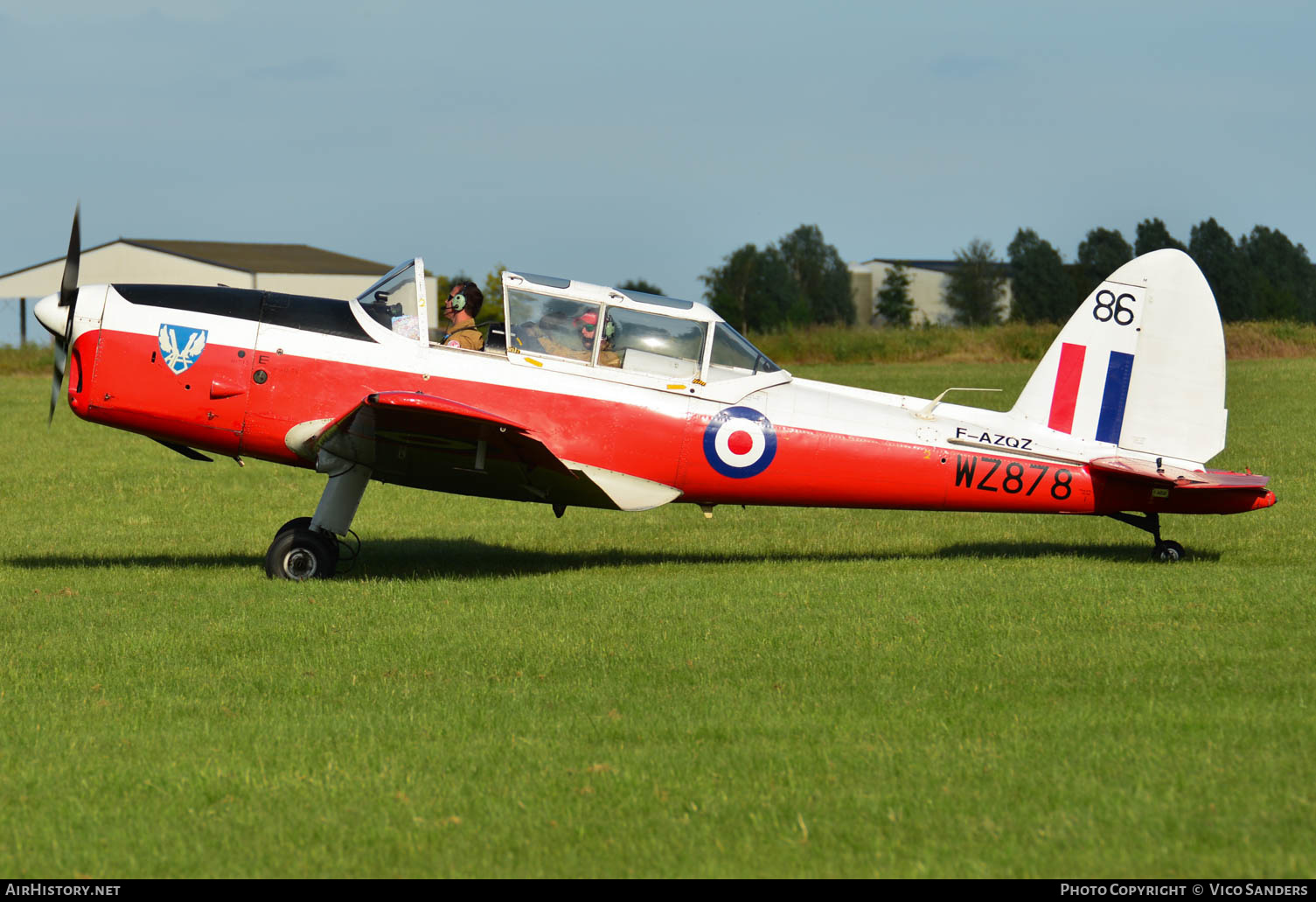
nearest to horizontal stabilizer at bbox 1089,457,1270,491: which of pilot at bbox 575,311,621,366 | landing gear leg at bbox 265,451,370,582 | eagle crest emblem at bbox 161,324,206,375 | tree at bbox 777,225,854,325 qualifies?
pilot at bbox 575,311,621,366

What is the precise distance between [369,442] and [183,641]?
92.2 inches

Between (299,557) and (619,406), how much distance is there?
271cm

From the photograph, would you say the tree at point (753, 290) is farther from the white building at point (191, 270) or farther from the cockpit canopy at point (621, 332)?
the cockpit canopy at point (621, 332)

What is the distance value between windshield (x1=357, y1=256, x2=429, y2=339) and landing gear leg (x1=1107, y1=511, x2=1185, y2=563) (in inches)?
225

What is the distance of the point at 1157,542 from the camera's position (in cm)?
982

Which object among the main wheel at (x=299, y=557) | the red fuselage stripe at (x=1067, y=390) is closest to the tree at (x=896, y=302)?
the red fuselage stripe at (x=1067, y=390)

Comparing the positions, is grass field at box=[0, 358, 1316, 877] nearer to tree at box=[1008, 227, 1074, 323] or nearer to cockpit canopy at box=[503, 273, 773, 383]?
cockpit canopy at box=[503, 273, 773, 383]

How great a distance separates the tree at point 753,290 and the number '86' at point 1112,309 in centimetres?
7615

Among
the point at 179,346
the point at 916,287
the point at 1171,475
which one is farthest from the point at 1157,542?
the point at 916,287

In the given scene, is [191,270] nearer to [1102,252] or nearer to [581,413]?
[1102,252]

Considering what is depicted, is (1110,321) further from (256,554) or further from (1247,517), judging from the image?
(256,554)

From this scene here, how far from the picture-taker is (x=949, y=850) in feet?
12.9

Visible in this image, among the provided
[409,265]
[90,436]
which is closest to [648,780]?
[409,265]

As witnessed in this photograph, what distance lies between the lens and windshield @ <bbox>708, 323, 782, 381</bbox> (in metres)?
9.43
